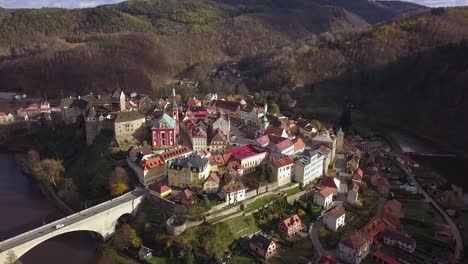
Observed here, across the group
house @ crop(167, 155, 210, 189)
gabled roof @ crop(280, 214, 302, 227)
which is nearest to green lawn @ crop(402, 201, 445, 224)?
gabled roof @ crop(280, 214, 302, 227)

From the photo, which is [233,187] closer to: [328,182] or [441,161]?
[328,182]

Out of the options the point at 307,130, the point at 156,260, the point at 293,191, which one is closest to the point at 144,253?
the point at 156,260

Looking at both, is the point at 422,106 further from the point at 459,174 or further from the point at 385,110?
the point at 459,174

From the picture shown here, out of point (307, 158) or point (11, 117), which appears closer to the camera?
point (307, 158)

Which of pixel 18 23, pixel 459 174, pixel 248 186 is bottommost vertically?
pixel 459 174

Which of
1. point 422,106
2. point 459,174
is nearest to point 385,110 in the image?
point 422,106

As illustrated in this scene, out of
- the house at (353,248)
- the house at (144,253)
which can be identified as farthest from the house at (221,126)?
the house at (353,248)
